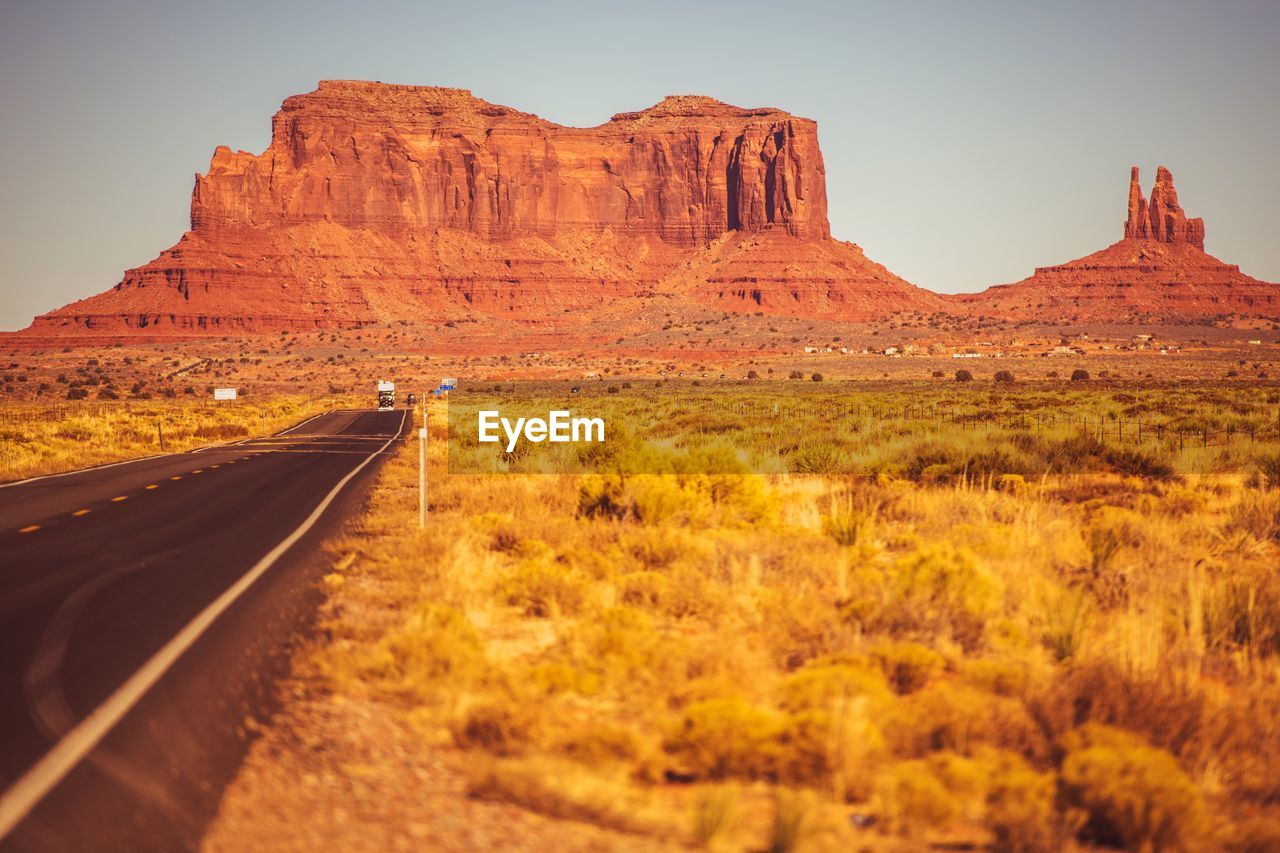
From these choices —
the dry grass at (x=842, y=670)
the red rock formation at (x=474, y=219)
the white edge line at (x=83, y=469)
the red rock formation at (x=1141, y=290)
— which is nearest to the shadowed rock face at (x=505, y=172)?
the red rock formation at (x=474, y=219)

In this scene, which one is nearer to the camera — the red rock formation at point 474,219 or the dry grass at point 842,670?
the dry grass at point 842,670

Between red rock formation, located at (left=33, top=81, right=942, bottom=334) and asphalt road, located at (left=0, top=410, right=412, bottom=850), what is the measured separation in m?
139

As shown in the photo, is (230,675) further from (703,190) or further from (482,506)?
(703,190)

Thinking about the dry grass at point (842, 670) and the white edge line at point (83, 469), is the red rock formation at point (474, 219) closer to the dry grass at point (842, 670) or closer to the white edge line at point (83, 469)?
the white edge line at point (83, 469)

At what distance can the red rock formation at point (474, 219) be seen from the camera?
156750mm

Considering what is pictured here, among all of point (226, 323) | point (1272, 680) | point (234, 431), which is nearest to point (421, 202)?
point (226, 323)

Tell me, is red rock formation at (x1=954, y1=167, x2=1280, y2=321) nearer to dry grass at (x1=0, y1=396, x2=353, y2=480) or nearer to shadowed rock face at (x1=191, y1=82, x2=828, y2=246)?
shadowed rock face at (x1=191, y1=82, x2=828, y2=246)

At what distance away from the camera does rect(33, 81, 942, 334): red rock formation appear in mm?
156750

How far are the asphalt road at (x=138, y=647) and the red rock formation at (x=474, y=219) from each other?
139040 millimetres

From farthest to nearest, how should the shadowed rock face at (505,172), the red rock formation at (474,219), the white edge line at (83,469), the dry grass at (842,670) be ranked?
the shadowed rock face at (505,172)
the red rock formation at (474,219)
the white edge line at (83,469)
the dry grass at (842,670)

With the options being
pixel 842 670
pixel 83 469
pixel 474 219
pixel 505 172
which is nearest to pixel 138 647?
pixel 842 670

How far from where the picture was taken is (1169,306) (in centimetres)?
17750

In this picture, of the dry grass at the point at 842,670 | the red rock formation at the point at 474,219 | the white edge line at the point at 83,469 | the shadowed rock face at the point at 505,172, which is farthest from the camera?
the shadowed rock face at the point at 505,172

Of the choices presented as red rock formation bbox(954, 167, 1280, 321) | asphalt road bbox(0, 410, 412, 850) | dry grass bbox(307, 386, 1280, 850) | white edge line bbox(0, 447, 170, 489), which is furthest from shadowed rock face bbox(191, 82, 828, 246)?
dry grass bbox(307, 386, 1280, 850)
